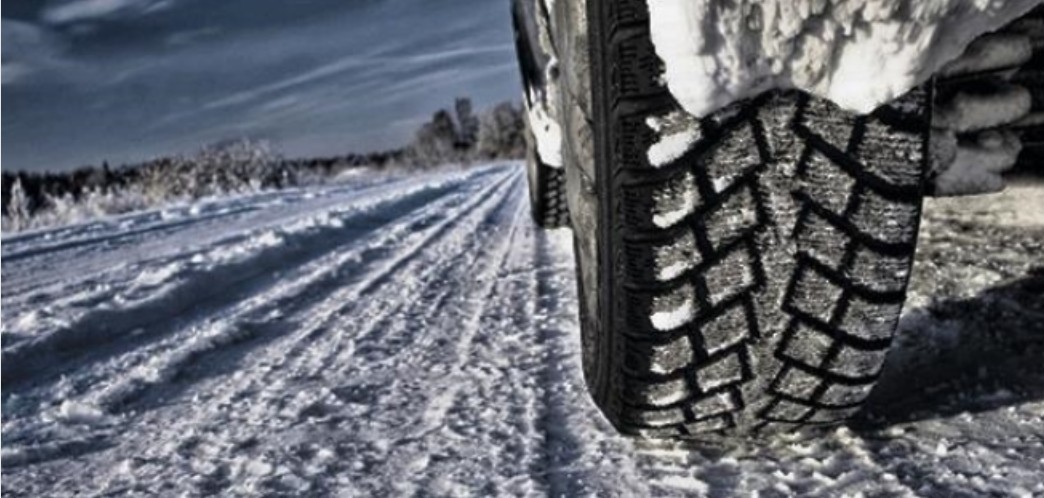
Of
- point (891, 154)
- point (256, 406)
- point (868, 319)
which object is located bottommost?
point (256, 406)

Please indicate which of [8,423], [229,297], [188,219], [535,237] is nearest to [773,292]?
[8,423]

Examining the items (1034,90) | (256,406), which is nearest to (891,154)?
(1034,90)

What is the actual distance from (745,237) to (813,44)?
25cm

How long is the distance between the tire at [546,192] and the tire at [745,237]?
261 centimetres

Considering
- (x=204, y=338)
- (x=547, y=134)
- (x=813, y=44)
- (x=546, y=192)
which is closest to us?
(x=813, y=44)

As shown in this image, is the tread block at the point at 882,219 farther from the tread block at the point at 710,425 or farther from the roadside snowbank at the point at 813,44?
the tread block at the point at 710,425

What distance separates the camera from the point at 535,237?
4.80m

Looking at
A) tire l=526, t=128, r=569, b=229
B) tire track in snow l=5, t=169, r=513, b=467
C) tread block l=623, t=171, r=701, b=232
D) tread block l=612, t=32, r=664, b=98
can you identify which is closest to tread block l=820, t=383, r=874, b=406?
tread block l=623, t=171, r=701, b=232

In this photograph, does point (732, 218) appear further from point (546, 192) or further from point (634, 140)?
point (546, 192)

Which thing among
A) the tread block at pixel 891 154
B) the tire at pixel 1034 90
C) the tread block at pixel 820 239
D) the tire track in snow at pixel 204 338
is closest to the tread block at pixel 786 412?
the tread block at pixel 820 239

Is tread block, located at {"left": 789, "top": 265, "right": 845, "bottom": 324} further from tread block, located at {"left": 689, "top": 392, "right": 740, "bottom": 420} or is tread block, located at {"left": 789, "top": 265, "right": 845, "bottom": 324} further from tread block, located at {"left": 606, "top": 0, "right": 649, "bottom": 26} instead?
tread block, located at {"left": 606, "top": 0, "right": 649, "bottom": 26}

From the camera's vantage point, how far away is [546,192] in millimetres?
4363

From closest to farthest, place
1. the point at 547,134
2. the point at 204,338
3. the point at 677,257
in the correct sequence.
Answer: the point at 677,257
the point at 547,134
the point at 204,338

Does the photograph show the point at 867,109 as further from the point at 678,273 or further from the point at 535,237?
the point at 535,237
